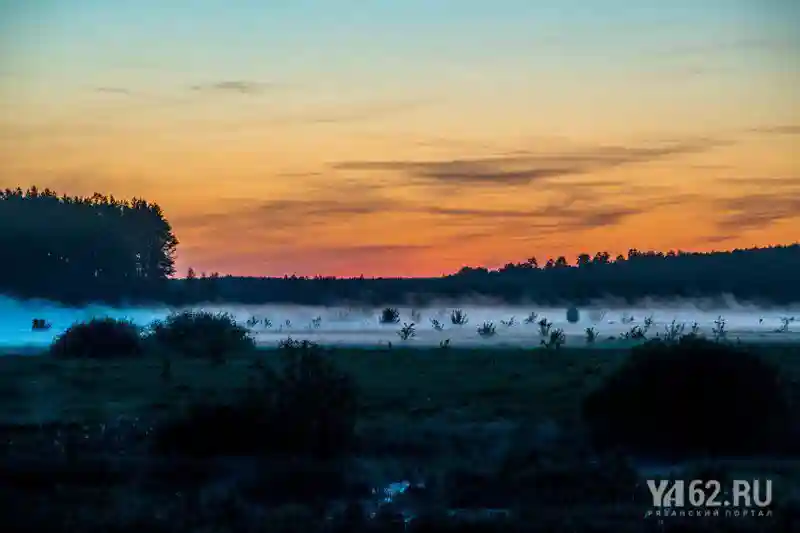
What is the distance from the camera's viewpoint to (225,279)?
329ft

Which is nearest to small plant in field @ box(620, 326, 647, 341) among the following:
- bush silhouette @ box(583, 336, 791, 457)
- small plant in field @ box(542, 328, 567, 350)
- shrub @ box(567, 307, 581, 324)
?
small plant in field @ box(542, 328, 567, 350)

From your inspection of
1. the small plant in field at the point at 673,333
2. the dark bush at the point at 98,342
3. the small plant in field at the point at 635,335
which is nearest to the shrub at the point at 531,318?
the small plant in field at the point at 635,335

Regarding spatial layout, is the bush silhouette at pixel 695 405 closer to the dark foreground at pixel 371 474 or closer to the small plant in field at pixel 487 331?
the dark foreground at pixel 371 474

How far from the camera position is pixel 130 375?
132 ft

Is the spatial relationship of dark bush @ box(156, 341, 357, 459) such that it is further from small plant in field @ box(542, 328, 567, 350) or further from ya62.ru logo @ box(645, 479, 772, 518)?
small plant in field @ box(542, 328, 567, 350)

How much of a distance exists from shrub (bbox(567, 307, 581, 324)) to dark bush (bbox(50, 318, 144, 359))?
48491 mm

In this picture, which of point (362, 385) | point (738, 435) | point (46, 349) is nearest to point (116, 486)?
point (738, 435)

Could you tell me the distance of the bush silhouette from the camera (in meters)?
21.9

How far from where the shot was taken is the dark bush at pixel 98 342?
5422 centimetres

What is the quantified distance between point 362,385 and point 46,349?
1192 inches

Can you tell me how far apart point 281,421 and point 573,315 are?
261 ft

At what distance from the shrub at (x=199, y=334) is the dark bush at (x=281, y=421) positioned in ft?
89.3

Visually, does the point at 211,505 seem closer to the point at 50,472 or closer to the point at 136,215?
the point at 50,472

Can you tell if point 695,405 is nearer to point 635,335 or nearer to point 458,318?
point 635,335
